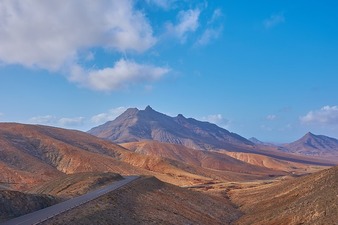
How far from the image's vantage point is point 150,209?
46.4m

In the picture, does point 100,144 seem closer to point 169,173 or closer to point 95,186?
point 169,173

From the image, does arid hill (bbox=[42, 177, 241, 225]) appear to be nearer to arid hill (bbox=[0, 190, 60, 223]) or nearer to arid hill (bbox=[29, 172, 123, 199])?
arid hill (bbox=[0, 190, 60, 223])

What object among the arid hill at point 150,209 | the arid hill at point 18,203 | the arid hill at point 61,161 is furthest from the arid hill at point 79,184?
the arid hill at point 61,161

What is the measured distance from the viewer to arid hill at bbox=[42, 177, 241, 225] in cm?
3528

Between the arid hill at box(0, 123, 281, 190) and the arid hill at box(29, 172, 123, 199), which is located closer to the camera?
the arid hill at box(29, 172, 123, 199)

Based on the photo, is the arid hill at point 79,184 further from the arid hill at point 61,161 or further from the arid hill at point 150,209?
the arid hill at point 61,161

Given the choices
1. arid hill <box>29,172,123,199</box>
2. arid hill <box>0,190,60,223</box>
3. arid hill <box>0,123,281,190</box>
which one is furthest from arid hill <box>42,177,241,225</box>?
arid hill <box>0,123,281,190</box>

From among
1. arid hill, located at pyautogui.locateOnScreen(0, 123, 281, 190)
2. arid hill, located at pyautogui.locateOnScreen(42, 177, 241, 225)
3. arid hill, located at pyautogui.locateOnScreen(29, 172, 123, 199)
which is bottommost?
arid hill, located at pyautogui.locateOnScreen(42, 177, 241, 225)

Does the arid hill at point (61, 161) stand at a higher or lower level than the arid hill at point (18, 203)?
higher

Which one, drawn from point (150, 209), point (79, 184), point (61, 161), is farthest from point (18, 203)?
point (61, 161)

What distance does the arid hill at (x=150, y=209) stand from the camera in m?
35.3

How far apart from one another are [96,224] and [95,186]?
3090 centimetres

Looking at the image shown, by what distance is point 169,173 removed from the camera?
161625 millimetres

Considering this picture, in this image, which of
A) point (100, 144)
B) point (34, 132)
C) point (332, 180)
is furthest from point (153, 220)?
point (100, 144)
